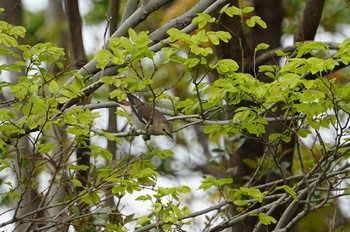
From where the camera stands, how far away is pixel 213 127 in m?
5.20

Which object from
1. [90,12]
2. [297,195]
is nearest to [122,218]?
[297,195]

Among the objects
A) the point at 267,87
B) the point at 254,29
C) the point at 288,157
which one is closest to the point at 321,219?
the point at 288,157

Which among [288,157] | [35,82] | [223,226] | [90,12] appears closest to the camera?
[35,82]

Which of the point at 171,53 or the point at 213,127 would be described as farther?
the point at 213,127

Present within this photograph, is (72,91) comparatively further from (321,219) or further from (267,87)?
(321,219)

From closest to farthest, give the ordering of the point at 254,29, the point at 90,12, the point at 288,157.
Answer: the point at 288,157 < the point at 254,29 < the point at 90,12

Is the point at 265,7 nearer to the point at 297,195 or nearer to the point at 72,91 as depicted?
the point at 297,195

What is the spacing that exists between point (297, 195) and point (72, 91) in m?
1.65

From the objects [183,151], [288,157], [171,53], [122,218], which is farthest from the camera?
[183,151]

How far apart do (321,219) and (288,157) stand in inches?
46.9

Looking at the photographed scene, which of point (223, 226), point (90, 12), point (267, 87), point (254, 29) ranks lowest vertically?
point (223, 226)

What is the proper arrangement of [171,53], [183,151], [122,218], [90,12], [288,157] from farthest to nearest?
[183,151], [90,12], [288,157], [122,218], [171,53]

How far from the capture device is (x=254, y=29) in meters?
8.00

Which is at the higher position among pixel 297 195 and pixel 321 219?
pixel 321 219
